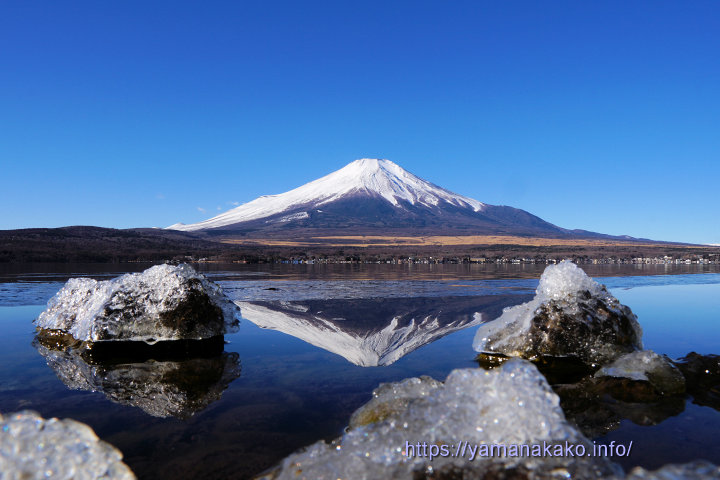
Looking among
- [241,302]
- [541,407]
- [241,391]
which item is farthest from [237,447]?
[241,302]

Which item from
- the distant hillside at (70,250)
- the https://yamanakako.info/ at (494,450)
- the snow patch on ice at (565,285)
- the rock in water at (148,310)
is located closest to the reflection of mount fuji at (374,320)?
the rock in water at (148,310)

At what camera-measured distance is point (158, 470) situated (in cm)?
360

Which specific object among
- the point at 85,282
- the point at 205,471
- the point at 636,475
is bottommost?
the point at 205,471

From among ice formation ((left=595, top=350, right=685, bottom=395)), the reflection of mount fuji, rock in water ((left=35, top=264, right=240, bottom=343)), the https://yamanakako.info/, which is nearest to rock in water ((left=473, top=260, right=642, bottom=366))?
ice formation ((left=595, top=350, right=685, bottom=395))

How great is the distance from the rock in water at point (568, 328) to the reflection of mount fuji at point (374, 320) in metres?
1.57

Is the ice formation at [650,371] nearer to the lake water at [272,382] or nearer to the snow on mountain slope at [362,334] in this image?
the lake water at [272,382]

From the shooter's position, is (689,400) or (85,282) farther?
(85,282)

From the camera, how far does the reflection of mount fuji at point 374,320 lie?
787 centimetres

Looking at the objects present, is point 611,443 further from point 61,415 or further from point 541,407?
point 61,415

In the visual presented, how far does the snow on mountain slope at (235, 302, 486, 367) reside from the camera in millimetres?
7484

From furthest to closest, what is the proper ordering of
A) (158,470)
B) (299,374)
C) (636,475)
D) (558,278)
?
1. (558,278)
2. (299,374)
3. (158,470)
4. (636,475)

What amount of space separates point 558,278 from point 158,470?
6.20 meters

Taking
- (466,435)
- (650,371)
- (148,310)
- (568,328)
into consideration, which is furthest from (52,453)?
(568,328)

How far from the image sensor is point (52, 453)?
267 centimetres
